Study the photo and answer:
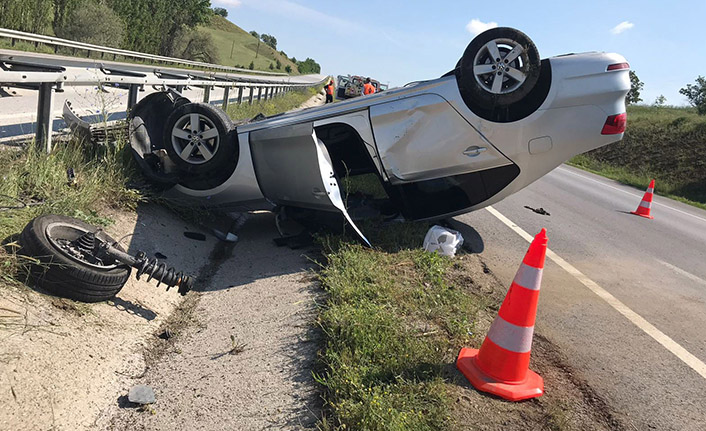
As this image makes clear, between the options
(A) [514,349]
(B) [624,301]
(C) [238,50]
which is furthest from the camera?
(C) [238,50]

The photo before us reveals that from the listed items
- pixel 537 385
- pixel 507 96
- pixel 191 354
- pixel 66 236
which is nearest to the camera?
pixel 537 385

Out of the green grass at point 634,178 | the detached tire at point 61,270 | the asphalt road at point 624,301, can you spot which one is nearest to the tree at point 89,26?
the green grass at point 634,178

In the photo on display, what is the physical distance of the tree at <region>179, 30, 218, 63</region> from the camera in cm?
6519

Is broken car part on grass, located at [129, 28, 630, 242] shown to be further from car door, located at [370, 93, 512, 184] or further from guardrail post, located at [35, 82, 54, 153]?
guardrail post, located at [35, 82, 54, 153]

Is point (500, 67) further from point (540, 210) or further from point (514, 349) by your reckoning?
point (540, 210)

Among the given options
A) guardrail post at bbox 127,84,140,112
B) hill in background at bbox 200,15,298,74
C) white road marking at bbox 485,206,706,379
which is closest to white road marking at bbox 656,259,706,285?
white road marking at bbox 485,206,706,379

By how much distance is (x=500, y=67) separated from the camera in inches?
196

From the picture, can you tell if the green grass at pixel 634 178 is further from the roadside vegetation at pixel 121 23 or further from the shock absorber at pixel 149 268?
the roadside vegetation at pixel 121 23

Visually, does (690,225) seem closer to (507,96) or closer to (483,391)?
(507,96)

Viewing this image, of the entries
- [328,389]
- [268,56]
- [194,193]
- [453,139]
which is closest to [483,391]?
[328,389]

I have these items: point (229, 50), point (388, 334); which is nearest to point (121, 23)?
point (388, 334)

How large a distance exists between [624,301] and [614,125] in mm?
1657

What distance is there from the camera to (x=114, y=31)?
39.1 meters

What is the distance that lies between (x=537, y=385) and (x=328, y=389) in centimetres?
123
